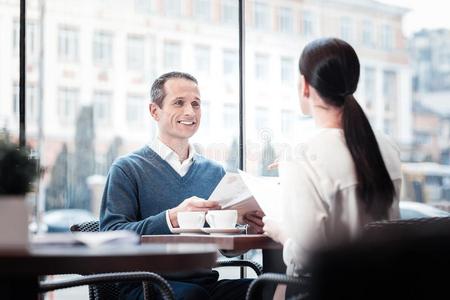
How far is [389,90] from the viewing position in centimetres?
2400

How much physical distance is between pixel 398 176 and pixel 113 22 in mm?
22074

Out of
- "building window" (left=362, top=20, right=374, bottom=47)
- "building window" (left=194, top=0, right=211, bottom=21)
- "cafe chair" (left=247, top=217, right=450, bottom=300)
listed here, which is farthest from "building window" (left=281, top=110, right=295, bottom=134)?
"building window" (left=362, top=20, right=374, bottom=47)

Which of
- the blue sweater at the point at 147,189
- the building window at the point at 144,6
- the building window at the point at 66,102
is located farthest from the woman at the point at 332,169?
the building window at the point at 66,102

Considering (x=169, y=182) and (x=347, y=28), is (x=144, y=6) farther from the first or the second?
(x=169, y=182)

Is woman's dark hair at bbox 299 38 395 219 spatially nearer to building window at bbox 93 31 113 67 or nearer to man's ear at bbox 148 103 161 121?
man's ear at bbox 148 103 161 121

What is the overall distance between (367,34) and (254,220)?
19.0m

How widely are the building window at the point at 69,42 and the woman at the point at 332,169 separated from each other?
72.0 ft

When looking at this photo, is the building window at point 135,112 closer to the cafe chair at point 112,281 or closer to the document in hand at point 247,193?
the document in hand at point 247,193

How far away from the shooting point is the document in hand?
8.73 ft

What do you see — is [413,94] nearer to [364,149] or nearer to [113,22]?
[113,22]

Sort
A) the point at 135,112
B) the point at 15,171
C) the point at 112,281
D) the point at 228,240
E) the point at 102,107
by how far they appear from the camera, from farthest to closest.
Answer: the point at 102,107 → the point at 135,112 → the point at 228,240 → the point at 112,281 → the point at 15,171

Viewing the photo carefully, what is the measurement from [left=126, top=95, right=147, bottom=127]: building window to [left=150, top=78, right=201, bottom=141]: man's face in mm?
20040

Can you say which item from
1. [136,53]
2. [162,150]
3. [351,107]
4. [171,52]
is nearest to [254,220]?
[162,150]

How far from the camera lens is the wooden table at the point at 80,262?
1.65 metres
